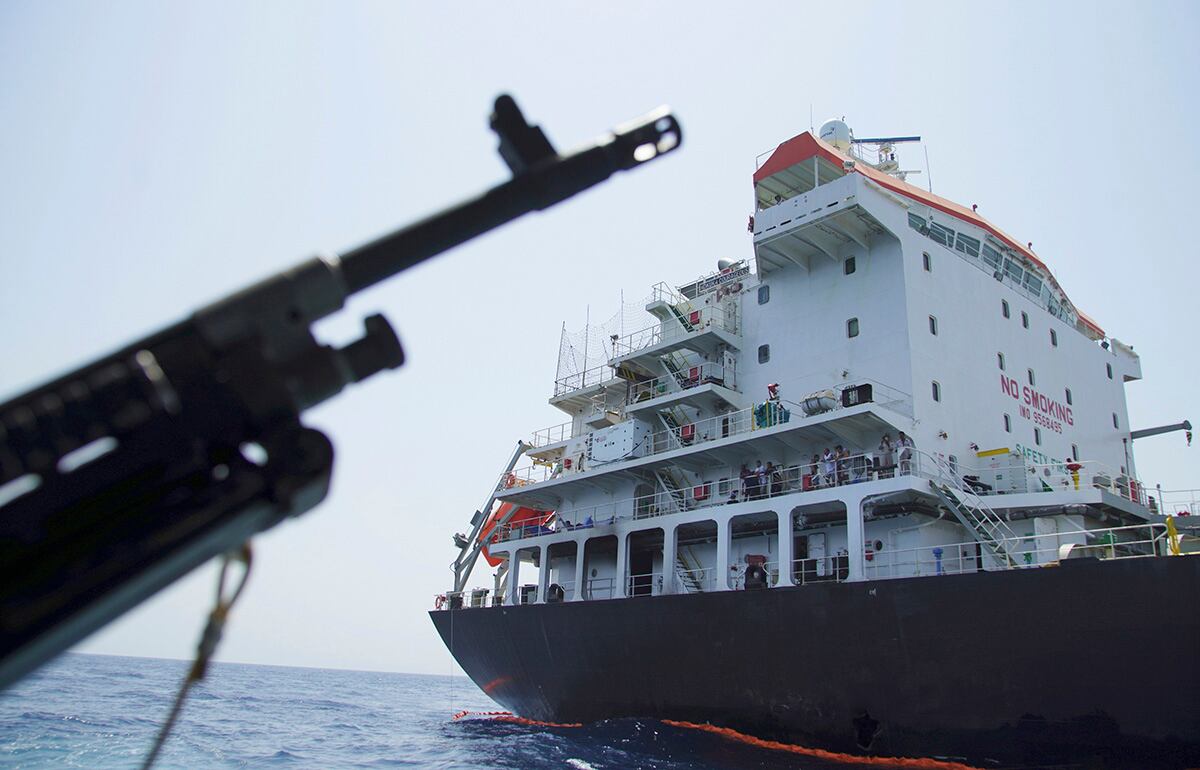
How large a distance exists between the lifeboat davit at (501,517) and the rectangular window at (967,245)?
1442 cm

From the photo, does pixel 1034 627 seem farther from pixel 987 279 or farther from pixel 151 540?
pixel 151 540

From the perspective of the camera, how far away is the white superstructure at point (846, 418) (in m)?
18.1

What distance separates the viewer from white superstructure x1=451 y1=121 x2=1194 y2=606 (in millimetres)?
18078

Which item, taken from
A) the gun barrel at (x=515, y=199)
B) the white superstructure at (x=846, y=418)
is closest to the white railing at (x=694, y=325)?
the white superstructure at (x=846, y=418)

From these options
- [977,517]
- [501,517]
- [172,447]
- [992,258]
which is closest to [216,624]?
[172,447]

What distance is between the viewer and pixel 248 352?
2.86m

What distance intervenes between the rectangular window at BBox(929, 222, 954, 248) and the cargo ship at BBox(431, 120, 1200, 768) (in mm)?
77

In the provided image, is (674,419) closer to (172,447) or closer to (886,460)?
(886,460)

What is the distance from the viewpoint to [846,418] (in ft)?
61.5

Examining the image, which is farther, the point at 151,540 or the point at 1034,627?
the point at 1034,627

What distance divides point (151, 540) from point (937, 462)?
1777 centimetres

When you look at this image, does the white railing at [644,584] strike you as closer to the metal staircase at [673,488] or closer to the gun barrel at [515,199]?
the metal staircase at [673,488]

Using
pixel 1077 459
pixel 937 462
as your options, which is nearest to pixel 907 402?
pixel 937 462

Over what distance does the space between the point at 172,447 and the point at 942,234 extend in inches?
902
